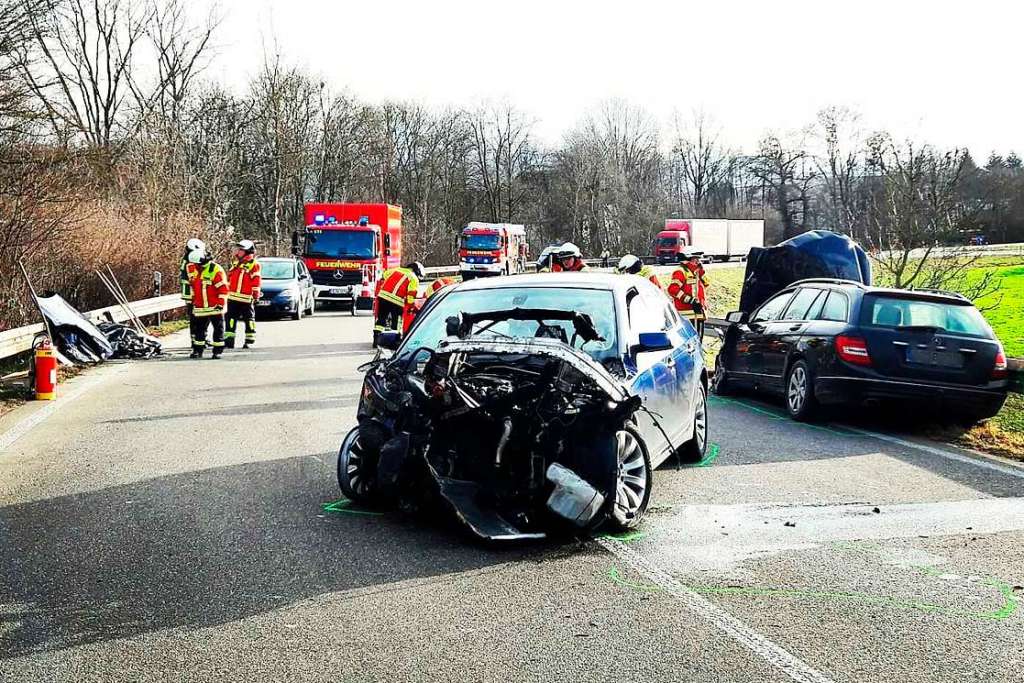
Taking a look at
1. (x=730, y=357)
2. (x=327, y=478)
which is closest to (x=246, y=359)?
(x=730, y=357)

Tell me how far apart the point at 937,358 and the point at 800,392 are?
5.00 ft

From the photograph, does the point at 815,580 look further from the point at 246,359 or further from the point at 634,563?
the point at 246,359

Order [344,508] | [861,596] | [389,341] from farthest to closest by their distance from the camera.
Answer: [389,341]
[344,508]
[861,596]

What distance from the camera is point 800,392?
1141 cm

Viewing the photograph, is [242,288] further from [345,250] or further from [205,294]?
[345,250]

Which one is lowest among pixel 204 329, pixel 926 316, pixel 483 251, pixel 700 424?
pixel 700 424

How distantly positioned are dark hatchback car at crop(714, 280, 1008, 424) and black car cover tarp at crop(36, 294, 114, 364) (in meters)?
10.8

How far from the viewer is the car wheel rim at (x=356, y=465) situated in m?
7.01

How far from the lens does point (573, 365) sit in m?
6.32

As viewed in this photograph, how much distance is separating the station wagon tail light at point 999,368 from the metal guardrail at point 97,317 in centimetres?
1171

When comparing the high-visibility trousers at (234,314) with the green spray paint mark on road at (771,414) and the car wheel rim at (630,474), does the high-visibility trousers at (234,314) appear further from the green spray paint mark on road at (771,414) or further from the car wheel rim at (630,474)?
the car wheel rim at (630,474)

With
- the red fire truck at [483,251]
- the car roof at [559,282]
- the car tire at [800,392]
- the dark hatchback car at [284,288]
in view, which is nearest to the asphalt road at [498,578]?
the car roof at [559,282]

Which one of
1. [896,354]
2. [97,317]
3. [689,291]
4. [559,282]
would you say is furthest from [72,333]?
[896,354]

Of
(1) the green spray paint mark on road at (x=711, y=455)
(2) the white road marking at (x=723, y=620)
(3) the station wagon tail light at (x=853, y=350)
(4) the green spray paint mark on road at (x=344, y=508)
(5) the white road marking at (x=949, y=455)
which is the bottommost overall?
(5) the white road marking at (x=949, y=455)
